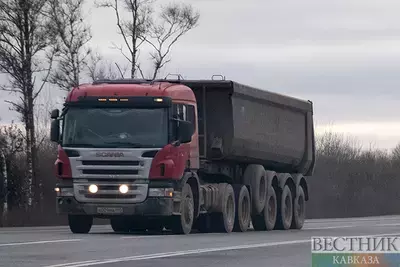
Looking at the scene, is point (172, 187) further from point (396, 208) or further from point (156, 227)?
point (396, 208)

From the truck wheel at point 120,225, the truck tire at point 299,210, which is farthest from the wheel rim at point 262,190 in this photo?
the truck wheel at point 120,225

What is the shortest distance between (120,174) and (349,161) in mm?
59659

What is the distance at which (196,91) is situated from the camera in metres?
27.4

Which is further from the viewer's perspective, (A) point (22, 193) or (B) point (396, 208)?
(B) point (396, 208)

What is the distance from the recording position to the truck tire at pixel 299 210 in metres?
33.2

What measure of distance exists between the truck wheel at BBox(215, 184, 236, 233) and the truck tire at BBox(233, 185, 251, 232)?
0.26 metres

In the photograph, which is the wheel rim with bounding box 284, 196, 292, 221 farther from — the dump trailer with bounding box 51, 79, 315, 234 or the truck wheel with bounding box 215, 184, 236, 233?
the truck wheel with bounding box 215, 184, 236, 233

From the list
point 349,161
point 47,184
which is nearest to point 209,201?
point 47,184

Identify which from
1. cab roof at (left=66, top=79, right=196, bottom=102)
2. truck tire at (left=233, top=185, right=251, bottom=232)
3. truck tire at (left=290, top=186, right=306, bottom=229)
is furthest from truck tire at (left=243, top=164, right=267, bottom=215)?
cab roof at (left=66, top=79, right=196, bottom=102)

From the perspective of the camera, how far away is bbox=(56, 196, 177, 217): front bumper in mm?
23969

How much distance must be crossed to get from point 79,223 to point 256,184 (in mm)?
5881

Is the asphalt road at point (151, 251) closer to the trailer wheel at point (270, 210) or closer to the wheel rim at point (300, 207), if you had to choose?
the trailer wheel at point (270, 210)

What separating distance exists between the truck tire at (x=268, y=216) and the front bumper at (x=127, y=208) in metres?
6.90

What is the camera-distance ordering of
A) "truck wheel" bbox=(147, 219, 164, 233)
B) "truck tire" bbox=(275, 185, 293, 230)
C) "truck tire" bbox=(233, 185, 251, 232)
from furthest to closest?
1. "truck tire" bbox=(275, 185, 293, 230)
2. "truck tire" bbox=(233, 185, 251, 232)
3. "truck wheel" bbox=(147, 219, 164, 233)
